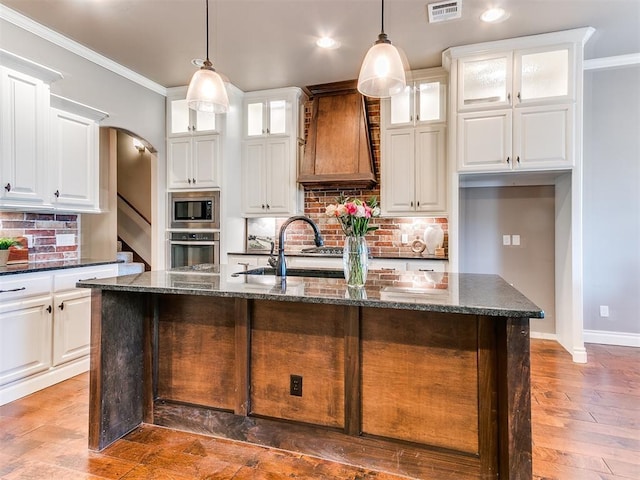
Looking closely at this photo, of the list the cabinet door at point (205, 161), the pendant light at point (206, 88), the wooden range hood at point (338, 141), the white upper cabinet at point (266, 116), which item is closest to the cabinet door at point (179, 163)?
the cabinet door at point (205, 161)

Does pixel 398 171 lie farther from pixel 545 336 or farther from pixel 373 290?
pixel 373 290

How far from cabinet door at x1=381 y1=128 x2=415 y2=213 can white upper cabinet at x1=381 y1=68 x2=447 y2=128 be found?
0.13 meters

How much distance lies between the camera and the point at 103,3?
9.57 feet

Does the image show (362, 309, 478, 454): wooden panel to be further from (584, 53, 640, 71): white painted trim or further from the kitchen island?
(584, 53, 640, 71): white painted trim

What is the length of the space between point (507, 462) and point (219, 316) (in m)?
1.53

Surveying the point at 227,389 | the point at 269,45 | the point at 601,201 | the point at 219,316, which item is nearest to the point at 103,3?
the point at 269,45

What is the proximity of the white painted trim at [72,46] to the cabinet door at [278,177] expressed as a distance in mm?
1519

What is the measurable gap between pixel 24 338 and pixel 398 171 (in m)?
3.58

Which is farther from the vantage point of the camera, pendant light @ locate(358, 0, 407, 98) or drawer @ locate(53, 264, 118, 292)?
drawer @ locate(53, 264, 118, 292)

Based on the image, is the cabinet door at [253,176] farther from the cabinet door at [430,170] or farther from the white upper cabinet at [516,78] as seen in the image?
the white upper cabinet at [516,78]

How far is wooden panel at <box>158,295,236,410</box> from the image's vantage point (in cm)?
215

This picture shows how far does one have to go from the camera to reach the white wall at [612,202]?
3.84m

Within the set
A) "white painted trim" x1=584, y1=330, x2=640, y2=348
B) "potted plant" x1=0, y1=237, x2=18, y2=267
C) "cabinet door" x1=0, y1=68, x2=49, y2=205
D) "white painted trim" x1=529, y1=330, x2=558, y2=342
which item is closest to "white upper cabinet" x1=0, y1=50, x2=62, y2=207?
"cabinet door" x1=0, y1=68, x2=49, y2=205

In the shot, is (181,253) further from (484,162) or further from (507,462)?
(507,462)
